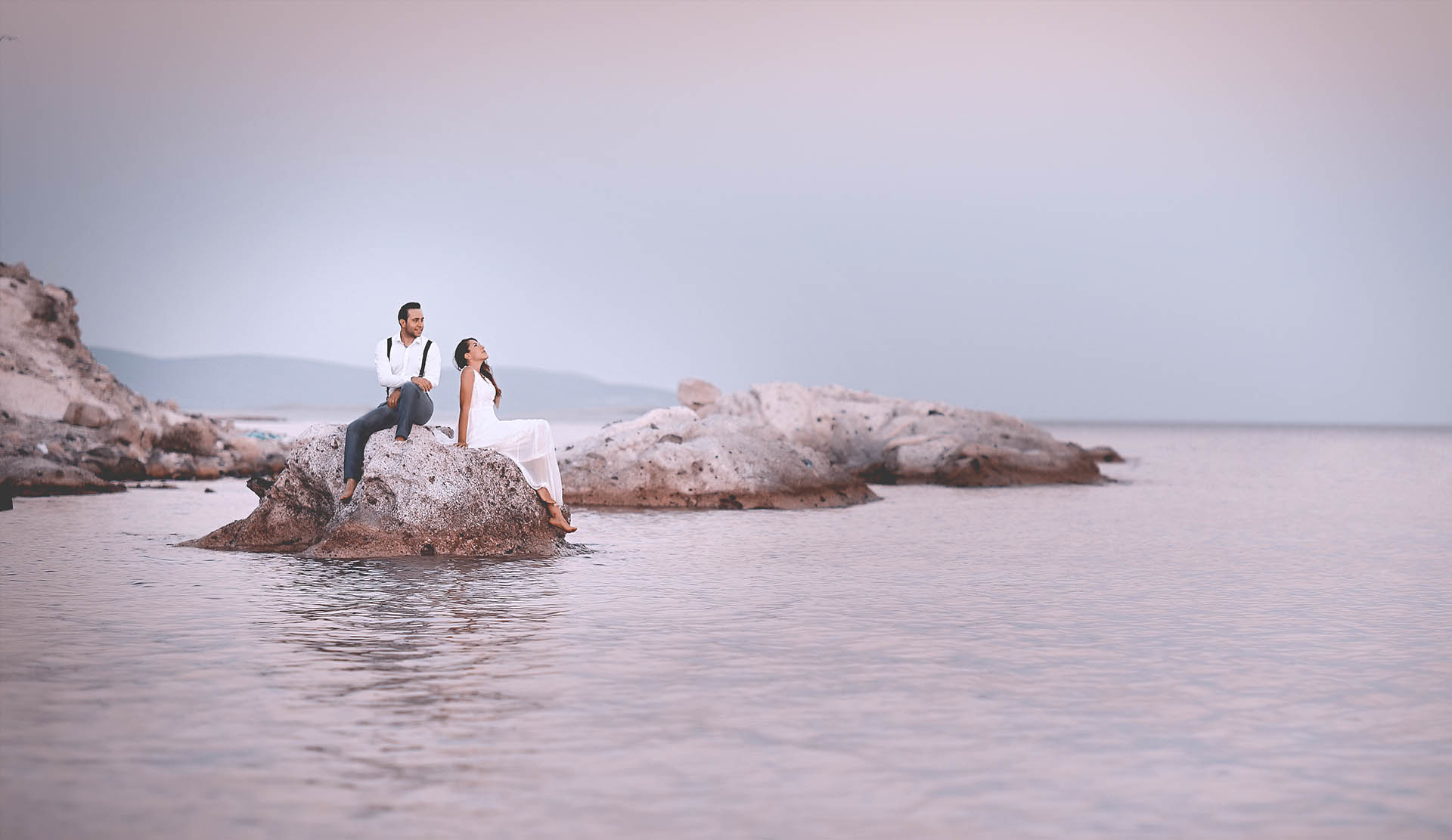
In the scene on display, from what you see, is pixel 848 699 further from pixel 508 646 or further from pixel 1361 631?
pixel 1361 631

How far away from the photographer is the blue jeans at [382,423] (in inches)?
584

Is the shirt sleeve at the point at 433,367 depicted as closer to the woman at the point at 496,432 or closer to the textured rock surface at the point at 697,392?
the woman at the point at 496,432

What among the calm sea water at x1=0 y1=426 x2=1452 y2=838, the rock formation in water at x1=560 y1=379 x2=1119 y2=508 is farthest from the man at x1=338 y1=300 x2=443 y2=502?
the rock formation in water at x1=560 y1=379 x2=1119 y2=508

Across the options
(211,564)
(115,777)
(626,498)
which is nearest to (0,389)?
(626,498)

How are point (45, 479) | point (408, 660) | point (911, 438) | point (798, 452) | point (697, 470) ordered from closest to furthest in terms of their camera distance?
1. point (408, 660)
2. point (697, 470)
3. point (798, 452)
4. point (45, 479)
5. point (911, 438)

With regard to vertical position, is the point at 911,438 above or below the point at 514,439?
above

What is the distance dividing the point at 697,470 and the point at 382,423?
915 cm

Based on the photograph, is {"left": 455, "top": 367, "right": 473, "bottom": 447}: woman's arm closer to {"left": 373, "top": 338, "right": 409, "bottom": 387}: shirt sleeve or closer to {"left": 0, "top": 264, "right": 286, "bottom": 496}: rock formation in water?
{"left": 373, "top": 338, "right": 409, "bottom": 387}: shirt sleeve

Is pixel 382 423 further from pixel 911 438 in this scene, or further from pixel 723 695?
pixel 911 438

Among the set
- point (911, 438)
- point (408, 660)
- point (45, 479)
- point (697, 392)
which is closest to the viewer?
point (408, 660)

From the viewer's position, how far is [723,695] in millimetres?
7496

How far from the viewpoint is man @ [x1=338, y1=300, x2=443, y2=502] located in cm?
1467

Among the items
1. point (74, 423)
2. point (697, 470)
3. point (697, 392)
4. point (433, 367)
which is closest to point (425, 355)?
point (433, 367)

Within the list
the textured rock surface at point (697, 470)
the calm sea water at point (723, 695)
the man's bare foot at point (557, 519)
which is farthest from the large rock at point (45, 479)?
the man's bare foot at point (557, 519)
